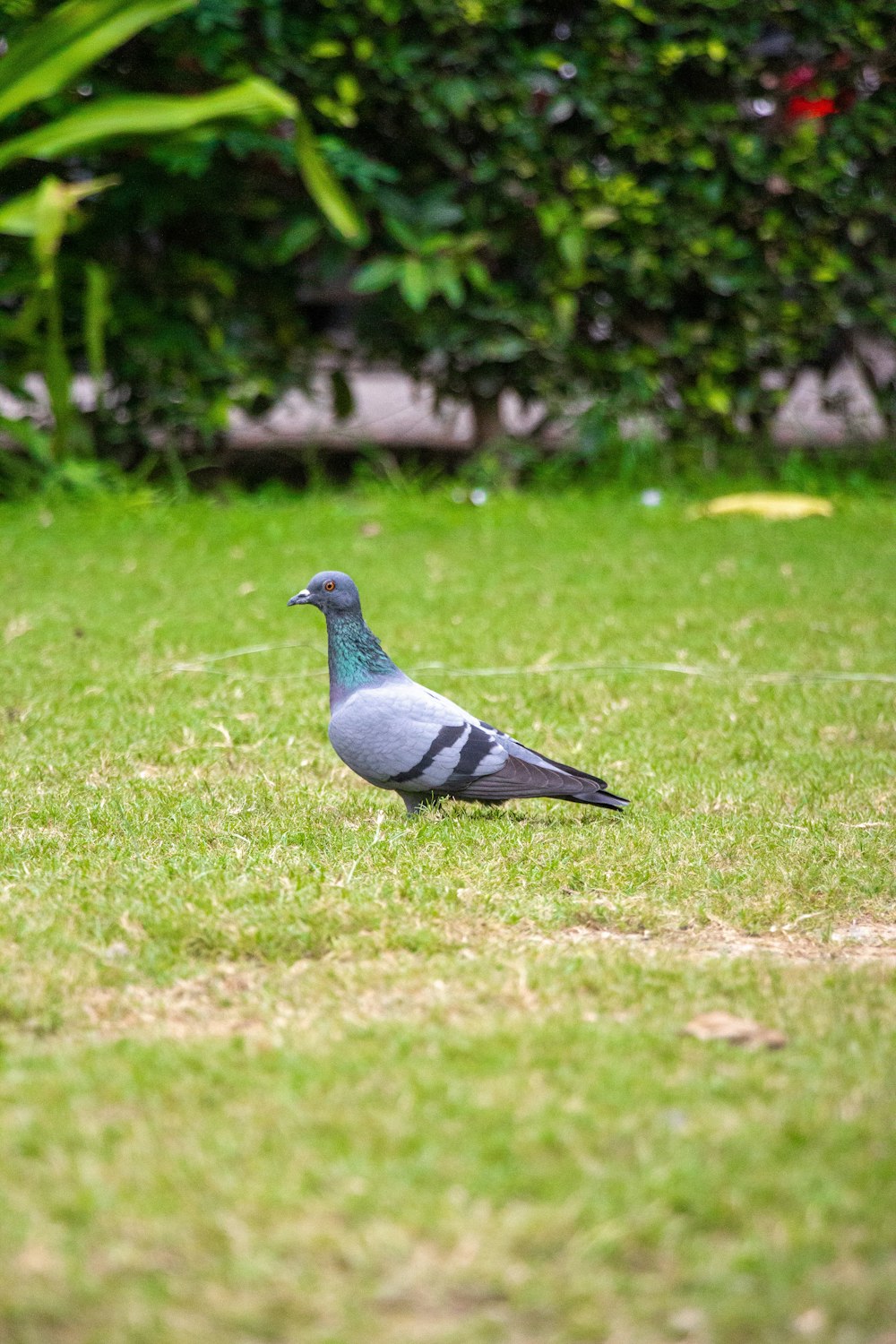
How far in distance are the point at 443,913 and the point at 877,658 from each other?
7.57 feet

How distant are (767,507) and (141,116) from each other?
10.2ft

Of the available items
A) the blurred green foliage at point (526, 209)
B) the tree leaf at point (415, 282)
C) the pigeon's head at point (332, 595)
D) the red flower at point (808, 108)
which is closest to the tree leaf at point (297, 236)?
the blurred green foliage at point (526, 209)

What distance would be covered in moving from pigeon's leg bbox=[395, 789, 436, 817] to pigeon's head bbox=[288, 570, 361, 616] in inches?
15.8

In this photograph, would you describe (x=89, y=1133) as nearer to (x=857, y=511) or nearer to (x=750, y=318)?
(x=857, y=511)

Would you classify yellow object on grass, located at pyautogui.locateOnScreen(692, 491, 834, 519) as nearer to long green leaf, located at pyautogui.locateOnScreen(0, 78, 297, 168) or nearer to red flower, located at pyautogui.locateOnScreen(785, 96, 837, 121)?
red flower, located at pyautogui.locateOnScreen(785, 96, 837, 121)

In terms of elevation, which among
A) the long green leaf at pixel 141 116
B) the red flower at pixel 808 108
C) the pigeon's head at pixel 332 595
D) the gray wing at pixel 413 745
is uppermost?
the long green leaf at pixel 141 116

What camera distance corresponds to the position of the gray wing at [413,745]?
9.18ft

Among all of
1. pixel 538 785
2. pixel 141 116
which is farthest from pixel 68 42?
pixel 538 785

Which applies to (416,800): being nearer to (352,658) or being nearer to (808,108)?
(352,658)

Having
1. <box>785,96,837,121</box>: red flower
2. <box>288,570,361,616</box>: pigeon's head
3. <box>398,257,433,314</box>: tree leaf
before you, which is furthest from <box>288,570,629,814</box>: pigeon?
<box>785,96,837,121</box>: red flower

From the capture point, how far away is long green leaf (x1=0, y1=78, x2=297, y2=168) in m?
5.39

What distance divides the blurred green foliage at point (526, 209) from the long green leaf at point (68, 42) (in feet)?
2.65

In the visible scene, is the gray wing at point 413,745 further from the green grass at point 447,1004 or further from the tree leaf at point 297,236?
the tree leaf at point 297,236

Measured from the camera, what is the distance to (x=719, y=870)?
2680mm
